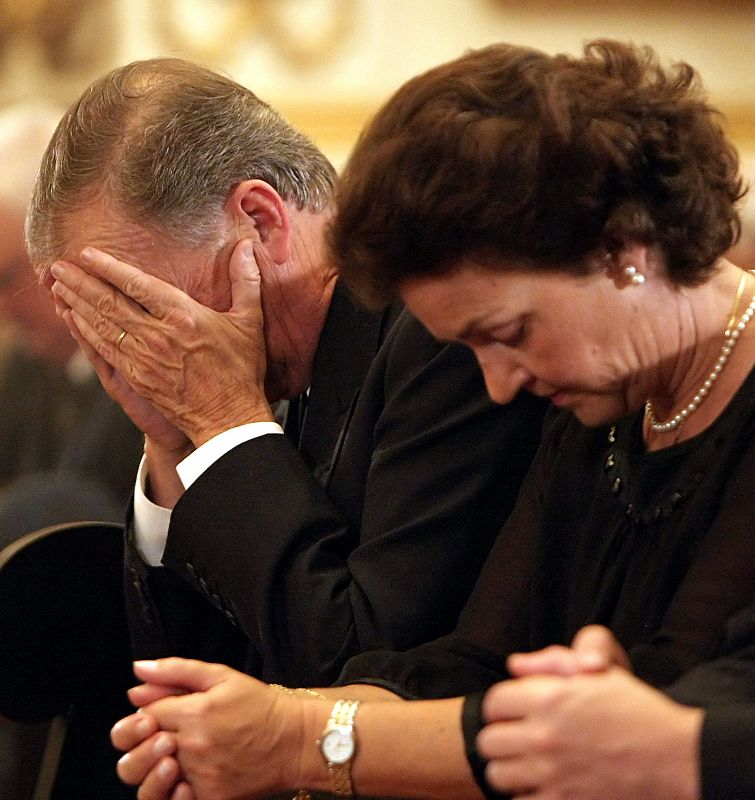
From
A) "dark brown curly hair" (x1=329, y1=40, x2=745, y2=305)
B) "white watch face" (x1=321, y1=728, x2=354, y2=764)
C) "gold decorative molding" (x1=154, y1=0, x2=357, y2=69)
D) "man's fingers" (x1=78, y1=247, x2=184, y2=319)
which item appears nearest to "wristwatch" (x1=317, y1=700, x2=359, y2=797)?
"white watch face" (x1=321, y1=728, x2=354, y2=764)

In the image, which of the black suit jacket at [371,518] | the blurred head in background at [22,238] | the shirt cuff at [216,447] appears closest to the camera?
the black suit jacket at [371,518]

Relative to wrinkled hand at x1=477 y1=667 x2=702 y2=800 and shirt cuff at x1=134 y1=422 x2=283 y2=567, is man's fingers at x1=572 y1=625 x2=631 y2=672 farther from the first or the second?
shirt cuff at x1=134 y1=422 x2=283 y2=567

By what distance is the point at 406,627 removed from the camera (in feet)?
5.62

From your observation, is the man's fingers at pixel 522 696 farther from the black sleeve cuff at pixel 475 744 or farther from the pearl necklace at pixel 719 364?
the pearl necklace at pixel 719 364

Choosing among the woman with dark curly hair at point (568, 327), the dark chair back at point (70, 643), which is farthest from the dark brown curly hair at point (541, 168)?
the dark chair back at point (70, 643)

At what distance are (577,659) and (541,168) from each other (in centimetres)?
51

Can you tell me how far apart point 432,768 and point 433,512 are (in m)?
0.46

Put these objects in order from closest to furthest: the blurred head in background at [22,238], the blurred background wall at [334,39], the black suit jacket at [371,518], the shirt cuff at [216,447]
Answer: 1. the black suit jacket at [371,518]
2. the shirt cuff at [216,447]
3. the blurred background wall at [334,39]
4. the blurred head in background at [22,238]

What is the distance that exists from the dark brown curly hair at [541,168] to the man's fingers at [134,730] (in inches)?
22.6

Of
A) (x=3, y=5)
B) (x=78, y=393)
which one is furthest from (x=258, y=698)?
(x=3, y=5)

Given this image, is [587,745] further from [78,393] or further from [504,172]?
[78,393]

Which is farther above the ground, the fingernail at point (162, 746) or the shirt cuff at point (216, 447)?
the shirt cuff at point (216, 447)

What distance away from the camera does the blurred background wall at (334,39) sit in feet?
10.5

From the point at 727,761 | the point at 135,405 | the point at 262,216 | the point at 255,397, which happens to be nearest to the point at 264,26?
the point at 262,216
